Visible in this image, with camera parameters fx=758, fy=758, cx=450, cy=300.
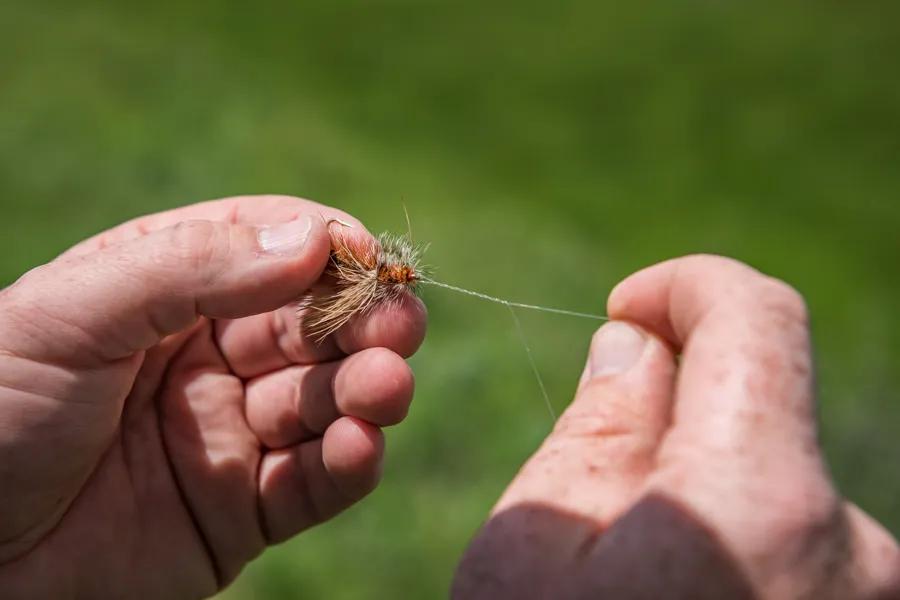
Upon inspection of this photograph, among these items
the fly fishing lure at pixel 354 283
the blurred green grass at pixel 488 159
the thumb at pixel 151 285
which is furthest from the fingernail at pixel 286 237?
the blurred green grass at pixel 488 159

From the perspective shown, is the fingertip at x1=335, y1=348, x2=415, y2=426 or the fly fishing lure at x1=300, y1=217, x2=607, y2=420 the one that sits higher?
the fly fishing lure at x1=300, y1=217, x2=607, y2=420

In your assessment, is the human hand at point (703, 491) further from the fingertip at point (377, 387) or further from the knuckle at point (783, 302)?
the fingertip at point (377, 387)

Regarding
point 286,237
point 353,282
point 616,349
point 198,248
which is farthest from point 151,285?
point 616,349

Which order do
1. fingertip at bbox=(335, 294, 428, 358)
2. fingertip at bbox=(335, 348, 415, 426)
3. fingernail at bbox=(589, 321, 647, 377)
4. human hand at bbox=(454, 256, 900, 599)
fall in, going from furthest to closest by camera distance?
1. fingertip at bbox=(335, 294, 428, 358)
2. fingertip at bbox=(335, 348, 415, 426)
3. fingernail at bbox=(589, 321, 647, 377)
4. human hand at bbox=(454, 256, 900, 599)

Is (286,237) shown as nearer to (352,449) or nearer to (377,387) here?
(377,387)

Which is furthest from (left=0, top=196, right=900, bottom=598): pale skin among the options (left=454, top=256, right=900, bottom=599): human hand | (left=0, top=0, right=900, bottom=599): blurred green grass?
(left=0, top=0, right=900, bottom=599): blurred green grass

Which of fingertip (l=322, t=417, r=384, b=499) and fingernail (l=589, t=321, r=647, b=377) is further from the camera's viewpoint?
fingertip (l=322, t=417, r=384, b=499)

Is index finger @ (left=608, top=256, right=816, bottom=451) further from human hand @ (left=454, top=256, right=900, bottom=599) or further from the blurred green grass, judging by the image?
the blurred green grass
